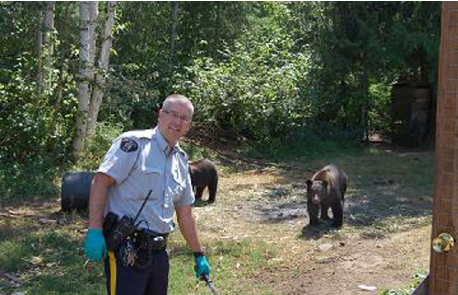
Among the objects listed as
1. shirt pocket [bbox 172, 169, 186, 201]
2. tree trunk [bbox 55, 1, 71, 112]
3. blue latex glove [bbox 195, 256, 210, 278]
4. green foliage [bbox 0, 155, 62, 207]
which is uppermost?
tree trunk [bbox 55, 1, 71, 112]

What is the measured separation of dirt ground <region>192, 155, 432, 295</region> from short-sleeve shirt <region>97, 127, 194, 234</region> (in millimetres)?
2945

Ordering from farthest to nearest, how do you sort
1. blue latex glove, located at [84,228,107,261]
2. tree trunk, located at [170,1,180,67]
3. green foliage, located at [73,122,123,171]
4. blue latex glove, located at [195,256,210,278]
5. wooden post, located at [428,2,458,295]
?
tree trunk, located at [170,1,180,67], green foliage, located at [73,122,123,171], blue latex glove, located at [195,256,210,278], blue latex glove, located at [84,228,107,261], wooden post, located at [428,2,458,295]

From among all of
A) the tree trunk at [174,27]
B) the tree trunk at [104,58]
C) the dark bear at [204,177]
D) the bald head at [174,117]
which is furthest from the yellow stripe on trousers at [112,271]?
the tree trunk at [174,27]

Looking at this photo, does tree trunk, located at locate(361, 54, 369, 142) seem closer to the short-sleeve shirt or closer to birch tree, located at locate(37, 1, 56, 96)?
birch tree, located at locate(37, 1, 56, 96)

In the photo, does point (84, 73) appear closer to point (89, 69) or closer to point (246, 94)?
point (89, 69)

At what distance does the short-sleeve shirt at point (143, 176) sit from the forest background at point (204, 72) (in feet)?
23.6

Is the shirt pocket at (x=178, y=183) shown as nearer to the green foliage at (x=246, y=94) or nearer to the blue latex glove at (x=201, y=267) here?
the blue latex glove at (x=201, y=267)

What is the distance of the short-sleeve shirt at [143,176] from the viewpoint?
151 inches

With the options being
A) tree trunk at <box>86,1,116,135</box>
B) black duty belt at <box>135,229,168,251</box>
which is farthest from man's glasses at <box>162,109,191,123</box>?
tree trunk at <box>86,1,116,135</box>

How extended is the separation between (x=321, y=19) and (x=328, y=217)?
10.9 meters

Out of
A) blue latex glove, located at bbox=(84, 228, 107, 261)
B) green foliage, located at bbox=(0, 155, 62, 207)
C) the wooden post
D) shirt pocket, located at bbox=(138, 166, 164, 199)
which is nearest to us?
the wooden post

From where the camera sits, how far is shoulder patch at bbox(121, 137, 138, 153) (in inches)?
151

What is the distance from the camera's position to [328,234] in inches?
346

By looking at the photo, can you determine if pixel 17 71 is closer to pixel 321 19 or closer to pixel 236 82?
pixel 236 82
